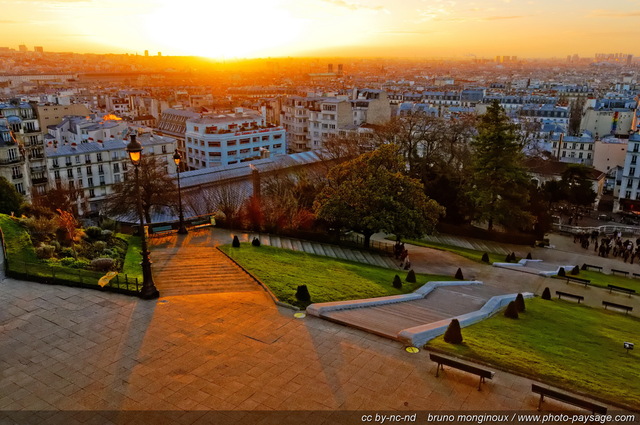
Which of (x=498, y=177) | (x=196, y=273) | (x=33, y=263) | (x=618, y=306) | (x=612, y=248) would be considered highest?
(x=33, y=263)

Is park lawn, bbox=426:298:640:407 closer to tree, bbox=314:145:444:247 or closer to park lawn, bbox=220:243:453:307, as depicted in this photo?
park lawn, bbox=220:243:453:307

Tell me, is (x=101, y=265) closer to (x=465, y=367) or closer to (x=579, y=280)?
(x=465, y=367)

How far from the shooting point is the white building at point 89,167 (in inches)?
2297

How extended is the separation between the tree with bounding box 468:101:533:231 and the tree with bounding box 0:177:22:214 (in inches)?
1284

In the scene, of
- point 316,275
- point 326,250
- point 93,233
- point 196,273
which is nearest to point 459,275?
point 326,250

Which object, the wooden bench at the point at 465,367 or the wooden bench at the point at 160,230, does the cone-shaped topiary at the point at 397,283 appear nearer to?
the wooden bench at the point at 465,367

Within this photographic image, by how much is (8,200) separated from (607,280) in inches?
1515

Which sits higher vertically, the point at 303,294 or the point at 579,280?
the point at 303,294

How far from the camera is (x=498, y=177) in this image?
37.8 metres

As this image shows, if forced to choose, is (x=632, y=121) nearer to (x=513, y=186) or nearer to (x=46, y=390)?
(x=513, y=186)

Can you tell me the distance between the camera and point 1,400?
11.3 meters

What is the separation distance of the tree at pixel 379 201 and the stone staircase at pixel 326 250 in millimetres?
1530

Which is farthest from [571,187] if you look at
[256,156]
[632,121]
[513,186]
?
[632,121]

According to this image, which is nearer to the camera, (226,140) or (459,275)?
(459,275)
